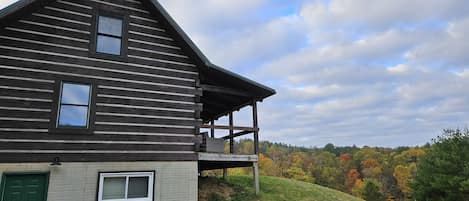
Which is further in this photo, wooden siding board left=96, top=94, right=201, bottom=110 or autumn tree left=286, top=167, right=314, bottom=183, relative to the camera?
autumn tree left=286, top=167, right=314, bottom=183

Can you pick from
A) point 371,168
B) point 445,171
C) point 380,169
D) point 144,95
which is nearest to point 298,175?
point 371,168

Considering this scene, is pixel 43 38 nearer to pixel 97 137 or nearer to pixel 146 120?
pixel 97 137

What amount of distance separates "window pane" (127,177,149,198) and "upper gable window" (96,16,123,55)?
12.6 feet

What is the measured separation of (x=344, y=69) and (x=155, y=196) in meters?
42.8

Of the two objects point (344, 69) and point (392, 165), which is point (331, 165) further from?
point (344, 69)

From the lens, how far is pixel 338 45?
3509 centimetres

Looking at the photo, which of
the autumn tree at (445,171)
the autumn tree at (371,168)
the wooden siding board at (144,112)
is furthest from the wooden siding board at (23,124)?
the autumn tree at (371,168)

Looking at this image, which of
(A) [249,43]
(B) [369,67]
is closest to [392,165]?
(B) [369,67]

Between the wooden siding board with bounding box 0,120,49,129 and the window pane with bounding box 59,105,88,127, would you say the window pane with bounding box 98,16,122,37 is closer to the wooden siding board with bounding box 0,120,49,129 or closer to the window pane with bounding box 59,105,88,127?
the window pane with bounding box 59,105,88,127

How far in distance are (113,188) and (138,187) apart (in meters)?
0.67

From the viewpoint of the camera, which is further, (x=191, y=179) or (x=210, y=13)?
(x=210, y=13)

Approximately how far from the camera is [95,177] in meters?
7.69

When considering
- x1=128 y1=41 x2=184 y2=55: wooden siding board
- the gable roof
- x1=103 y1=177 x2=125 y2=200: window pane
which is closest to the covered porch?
the gable roof

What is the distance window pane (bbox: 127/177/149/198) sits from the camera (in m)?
8.20
